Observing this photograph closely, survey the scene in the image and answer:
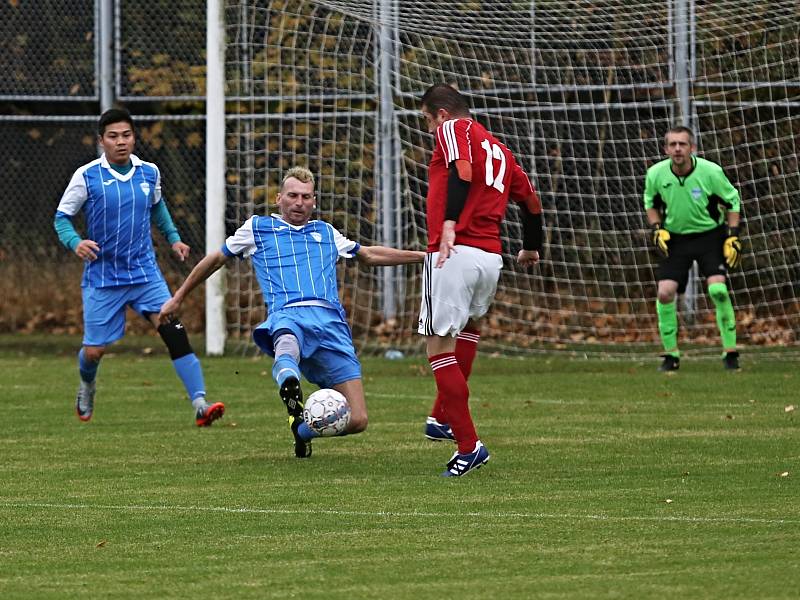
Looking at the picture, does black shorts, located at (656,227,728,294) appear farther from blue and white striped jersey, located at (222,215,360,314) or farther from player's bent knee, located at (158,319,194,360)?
blue and white striped jersey, located at (222,215,360,314)

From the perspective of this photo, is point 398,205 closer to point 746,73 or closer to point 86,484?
point 746,73

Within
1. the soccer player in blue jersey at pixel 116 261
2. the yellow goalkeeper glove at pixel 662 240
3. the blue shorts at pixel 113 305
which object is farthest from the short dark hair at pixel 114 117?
the yellow goalkeeper glove at pixel 662 240

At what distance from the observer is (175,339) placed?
413 inches

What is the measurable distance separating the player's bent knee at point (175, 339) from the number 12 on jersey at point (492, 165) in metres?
3.13

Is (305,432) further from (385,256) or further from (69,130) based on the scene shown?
(69,130)

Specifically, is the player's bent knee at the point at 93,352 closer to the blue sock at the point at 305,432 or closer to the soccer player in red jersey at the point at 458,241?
the blue sock at the point at 305,432

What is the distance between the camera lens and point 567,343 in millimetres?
16391

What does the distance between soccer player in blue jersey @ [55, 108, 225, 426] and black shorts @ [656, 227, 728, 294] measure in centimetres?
492

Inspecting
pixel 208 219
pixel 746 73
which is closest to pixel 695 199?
pixel 746 73

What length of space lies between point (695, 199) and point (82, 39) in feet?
28.4

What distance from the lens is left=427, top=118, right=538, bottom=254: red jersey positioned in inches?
309

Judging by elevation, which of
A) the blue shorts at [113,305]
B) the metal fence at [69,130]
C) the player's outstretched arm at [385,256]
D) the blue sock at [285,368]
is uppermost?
the metal fence at [69,130]

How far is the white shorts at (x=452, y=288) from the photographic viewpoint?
791 centimetres

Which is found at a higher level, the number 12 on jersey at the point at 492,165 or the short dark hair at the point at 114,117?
the short dark hair at the point at 114,117
